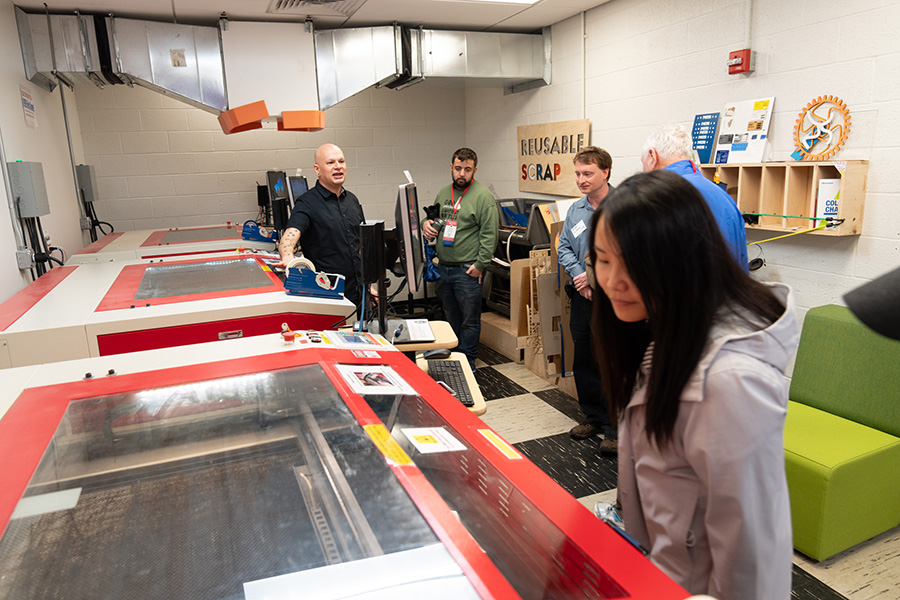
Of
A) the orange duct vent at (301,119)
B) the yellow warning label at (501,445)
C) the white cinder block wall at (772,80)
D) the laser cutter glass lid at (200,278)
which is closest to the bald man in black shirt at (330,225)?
the laser cutter glass lid at (200,278)

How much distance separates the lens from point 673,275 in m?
0.92

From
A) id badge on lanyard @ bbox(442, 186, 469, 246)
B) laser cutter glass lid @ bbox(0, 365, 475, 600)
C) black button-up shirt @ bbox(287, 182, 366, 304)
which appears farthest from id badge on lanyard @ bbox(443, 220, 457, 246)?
laser cutter glass lid @ bbox(0, 365, 475, 600)

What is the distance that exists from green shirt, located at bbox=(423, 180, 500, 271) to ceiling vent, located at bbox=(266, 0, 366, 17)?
56.1 inches

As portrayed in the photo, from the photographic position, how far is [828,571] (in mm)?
2178

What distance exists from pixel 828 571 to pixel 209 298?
265 centimetres

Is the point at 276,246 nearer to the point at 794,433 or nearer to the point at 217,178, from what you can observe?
the point at 217,178

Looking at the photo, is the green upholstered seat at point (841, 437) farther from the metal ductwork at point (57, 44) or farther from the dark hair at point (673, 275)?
the metal ductwork at point (57, 44)

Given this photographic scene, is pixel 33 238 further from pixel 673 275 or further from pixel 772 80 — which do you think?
pixel 772 80

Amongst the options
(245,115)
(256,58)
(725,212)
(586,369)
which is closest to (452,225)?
(586,369)

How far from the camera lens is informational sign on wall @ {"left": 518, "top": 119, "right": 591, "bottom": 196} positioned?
469 cm

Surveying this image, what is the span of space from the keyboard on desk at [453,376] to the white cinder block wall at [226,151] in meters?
4.36

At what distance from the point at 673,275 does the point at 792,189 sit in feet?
8.05

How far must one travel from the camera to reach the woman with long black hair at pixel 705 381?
91cm

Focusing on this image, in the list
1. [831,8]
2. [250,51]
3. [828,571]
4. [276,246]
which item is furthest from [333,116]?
[828,571]
